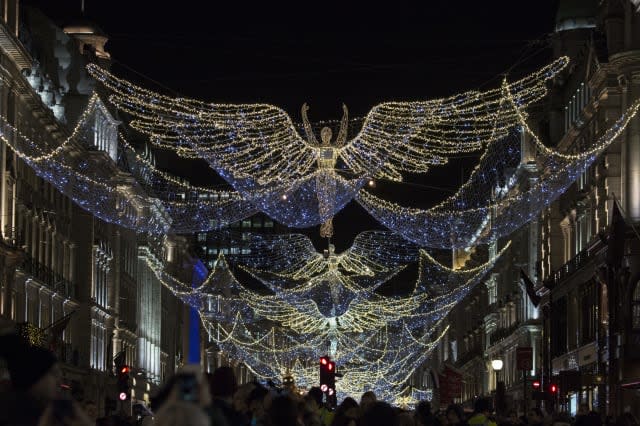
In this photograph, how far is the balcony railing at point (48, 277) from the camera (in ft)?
206

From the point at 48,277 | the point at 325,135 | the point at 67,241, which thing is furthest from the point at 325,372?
the point at 67,241

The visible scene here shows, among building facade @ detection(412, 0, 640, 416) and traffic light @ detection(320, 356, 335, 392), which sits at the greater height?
building facade @ detection(412, 0, 640, 416)

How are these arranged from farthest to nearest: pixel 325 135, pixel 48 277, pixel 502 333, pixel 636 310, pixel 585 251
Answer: pixel 502 333, pixel 48 277, pixel 585 251, pixel 636 310, pixel 325 135

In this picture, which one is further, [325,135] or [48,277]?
[48,277]

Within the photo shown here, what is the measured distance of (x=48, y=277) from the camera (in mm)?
68500

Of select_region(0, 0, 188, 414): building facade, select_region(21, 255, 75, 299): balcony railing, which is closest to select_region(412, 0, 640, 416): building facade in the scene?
select_region(0, 0, 188, 414): building facade

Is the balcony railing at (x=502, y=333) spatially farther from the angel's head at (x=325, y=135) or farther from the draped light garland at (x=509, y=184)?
the angel's head at (x=325, y=135)

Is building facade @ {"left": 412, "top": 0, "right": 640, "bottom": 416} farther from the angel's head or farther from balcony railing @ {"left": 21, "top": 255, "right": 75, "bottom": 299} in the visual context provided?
balcony railing @ {"left": 21, "top": 255, "right": 75, "bottom": 299}

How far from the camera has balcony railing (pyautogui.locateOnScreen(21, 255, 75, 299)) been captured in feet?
206

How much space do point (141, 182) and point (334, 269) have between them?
97.5ft

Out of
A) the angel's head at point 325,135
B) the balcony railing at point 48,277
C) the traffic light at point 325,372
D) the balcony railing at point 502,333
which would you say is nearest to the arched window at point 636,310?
the traffic light at point 325,372

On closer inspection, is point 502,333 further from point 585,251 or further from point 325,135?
point 325,135

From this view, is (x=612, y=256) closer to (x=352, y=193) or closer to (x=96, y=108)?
(x=352, y=193)

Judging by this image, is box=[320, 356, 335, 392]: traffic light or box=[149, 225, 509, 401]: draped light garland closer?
box=[320, 356, 335, 392]: traffic light
